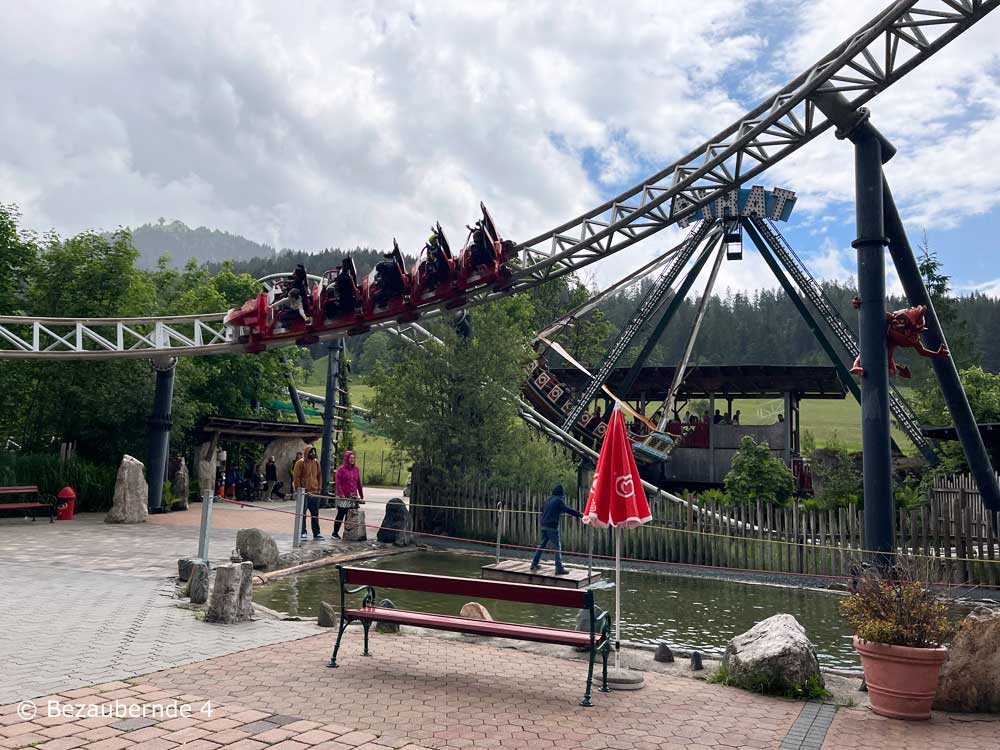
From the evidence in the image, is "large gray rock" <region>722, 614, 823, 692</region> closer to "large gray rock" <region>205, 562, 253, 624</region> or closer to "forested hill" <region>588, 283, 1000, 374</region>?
"large gray rock" <region>205, 562, 253, 624</region>

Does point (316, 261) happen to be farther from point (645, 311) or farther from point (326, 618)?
point (326, 618)

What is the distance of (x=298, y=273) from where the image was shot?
17281 millimetres

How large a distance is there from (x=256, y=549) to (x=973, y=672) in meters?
9.71

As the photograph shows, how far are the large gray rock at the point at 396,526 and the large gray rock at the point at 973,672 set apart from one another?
11.3 meters

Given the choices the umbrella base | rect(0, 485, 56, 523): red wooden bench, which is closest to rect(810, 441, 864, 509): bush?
the umbrella base

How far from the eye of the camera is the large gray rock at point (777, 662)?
6309 mm

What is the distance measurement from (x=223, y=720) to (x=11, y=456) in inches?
677

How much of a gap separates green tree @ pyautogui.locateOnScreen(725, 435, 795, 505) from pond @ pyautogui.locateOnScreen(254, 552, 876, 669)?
15.0 feet

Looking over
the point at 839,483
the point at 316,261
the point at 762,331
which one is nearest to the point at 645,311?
the point at 839,483

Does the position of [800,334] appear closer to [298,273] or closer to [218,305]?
[218,305]

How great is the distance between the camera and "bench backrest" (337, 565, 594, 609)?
19.5 ft

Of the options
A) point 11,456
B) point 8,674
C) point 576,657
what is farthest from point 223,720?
point 11,456

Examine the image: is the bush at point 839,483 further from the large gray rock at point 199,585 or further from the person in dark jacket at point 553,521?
the large gray rock at point 199,585

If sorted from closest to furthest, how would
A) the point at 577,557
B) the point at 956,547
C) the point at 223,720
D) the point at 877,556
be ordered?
the point at 223,720 → the point at 877,556 → the point at 956,547 → the point at 577,557
